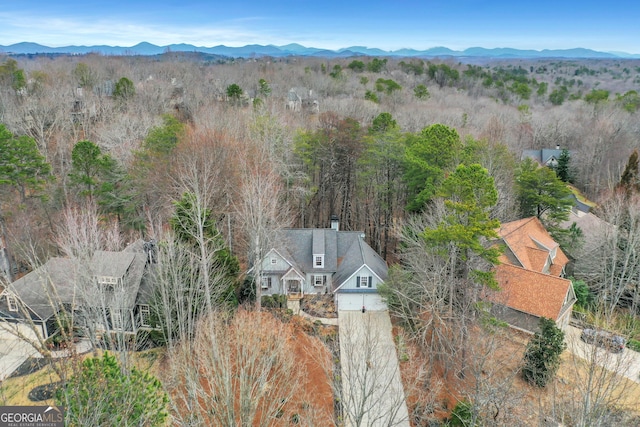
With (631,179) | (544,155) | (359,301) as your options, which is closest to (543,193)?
(631,179)

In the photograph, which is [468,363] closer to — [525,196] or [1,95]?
[525,196]

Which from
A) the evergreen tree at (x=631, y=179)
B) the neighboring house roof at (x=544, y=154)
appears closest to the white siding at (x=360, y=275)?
the evergreen tree at (x=631, y=179)

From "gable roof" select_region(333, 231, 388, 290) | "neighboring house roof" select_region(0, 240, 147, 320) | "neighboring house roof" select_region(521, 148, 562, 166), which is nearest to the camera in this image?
"neighboring house roof" select_region(0, 240, 147, 320)

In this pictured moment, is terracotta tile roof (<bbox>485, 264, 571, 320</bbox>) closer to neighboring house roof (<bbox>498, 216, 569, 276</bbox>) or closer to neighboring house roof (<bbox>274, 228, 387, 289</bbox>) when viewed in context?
neighboring house roof (<bbox>498, 216, 569, 276</bbox>)

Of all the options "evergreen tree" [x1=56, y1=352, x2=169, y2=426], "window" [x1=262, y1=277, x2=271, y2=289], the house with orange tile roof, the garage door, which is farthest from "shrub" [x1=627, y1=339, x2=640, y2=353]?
"evergreen tree" [x1=56, y1=352, x2=169, y2=426]

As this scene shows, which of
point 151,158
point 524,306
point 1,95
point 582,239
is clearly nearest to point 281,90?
point 1,95

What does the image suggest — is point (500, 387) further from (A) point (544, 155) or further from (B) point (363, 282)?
(A) point (544, 155)

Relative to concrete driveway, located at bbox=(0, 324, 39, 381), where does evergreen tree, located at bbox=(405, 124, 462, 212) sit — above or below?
above

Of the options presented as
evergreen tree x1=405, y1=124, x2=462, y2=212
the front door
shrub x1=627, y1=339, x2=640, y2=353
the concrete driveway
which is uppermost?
evergreen tree x1=405, y1=124, x2=462, y2=212
